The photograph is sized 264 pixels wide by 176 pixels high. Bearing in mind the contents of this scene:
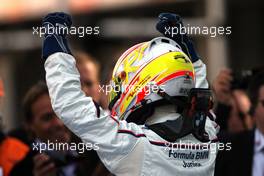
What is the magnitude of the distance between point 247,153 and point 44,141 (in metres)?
1.35

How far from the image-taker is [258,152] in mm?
5395

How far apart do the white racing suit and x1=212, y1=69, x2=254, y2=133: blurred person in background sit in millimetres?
1866

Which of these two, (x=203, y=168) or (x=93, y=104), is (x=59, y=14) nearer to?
(x=93, y=104)

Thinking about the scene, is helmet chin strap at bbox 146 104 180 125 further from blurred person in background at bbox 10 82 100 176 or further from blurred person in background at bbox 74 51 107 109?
blurred person in background at bbox 74 51 107 109

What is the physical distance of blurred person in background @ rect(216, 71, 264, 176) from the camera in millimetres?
5301

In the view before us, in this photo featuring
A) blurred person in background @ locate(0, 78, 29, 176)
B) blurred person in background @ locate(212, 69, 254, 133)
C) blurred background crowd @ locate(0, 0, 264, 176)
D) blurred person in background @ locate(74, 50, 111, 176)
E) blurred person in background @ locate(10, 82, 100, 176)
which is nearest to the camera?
blurred person in background @ locate(10, 82, 100, 176)

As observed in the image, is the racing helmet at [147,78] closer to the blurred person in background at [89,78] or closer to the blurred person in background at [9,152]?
the blurred person in background at [9,152]

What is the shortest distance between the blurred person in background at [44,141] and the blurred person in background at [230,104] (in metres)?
1.04

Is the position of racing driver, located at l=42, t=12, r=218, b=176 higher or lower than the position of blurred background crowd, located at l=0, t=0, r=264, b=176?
higher

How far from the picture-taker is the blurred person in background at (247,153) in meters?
5.30

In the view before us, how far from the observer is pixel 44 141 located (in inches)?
215

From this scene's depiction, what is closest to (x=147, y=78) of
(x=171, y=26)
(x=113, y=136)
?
(x=113, y=136)

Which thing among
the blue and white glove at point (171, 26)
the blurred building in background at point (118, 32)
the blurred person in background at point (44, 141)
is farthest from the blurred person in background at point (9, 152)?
the blurred building in background at point (118, 32)

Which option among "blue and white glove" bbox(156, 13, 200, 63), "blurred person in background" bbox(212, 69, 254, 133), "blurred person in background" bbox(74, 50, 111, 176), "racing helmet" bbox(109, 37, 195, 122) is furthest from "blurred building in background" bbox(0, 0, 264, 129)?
"racing helmet" bbox(109, 37, 195, 122)
